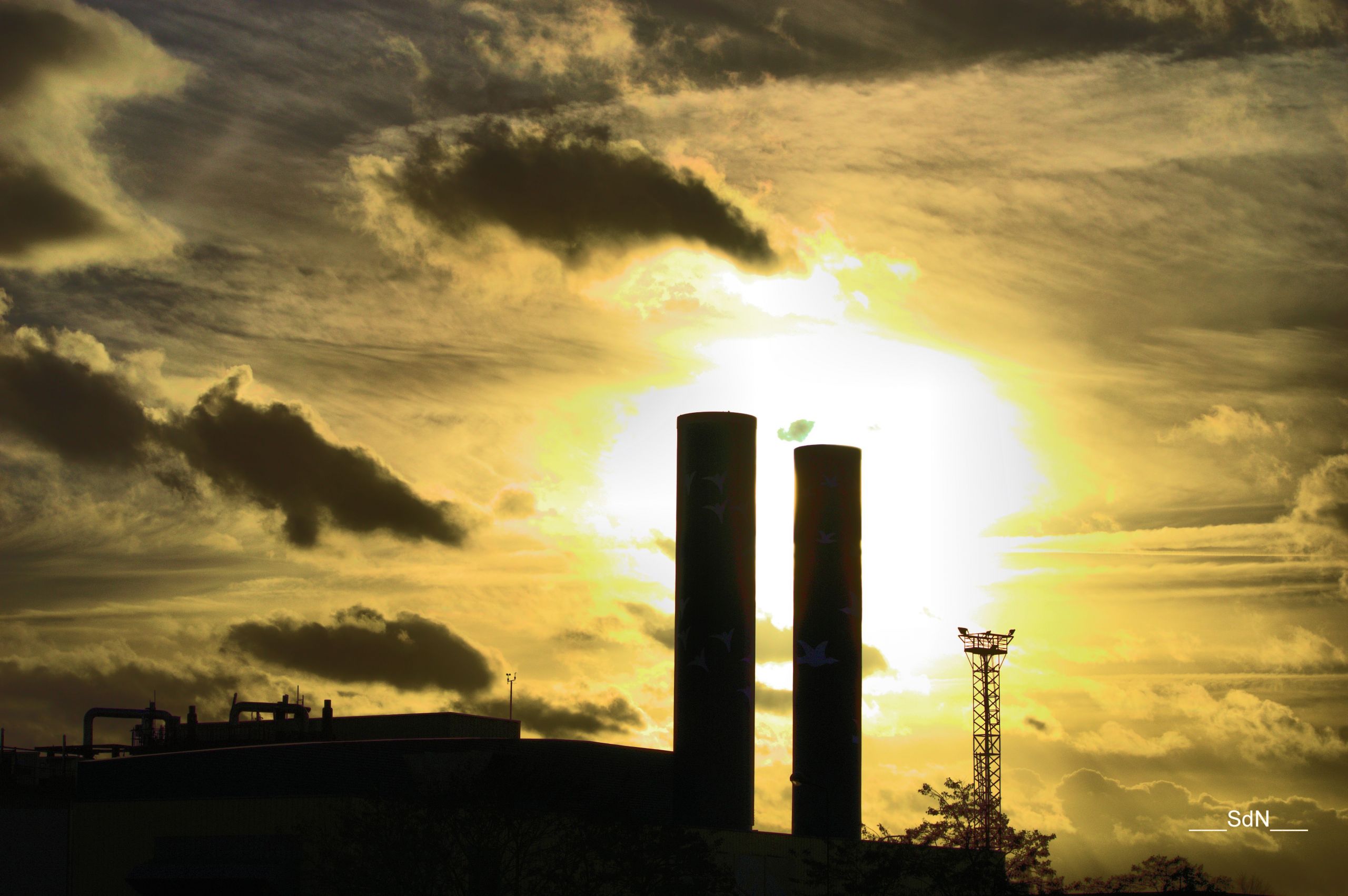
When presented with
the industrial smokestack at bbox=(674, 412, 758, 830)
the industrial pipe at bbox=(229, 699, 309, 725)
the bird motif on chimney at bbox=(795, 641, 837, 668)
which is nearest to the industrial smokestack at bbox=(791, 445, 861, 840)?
the bird motif on chimney at bbox=(795, 641, 837, 668)

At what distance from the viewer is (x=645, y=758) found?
211ft

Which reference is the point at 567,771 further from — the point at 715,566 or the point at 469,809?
the point at 715,566

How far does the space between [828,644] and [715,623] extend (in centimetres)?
721

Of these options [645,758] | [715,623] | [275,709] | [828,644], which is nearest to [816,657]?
[828,644]

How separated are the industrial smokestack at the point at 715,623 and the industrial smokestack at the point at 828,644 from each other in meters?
4.46

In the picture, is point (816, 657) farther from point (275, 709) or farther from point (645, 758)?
point (275, 709)

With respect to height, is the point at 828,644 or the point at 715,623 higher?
the point at 715,623

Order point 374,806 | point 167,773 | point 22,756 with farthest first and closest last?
point 22,756 → point 167,773 → point 374,806

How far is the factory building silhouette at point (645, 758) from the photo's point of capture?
53.1m

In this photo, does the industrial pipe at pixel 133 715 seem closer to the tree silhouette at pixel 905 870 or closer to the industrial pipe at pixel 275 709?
the industrial pipe at pixel 275 709

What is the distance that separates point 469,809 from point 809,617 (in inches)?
933

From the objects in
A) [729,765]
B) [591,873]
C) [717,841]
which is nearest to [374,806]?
[591,873]

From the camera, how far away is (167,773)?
5672cm

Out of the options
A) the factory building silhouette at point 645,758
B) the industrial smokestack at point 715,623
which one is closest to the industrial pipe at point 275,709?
the factory building silhouette at point 645,758
